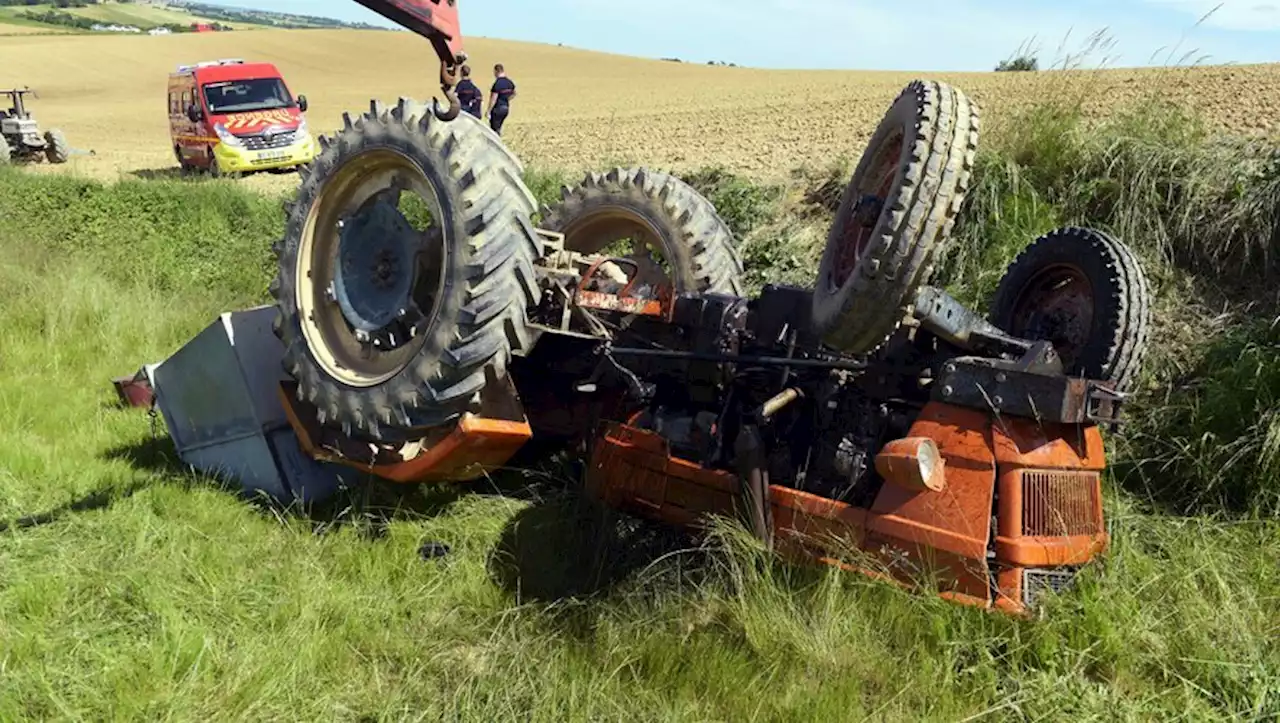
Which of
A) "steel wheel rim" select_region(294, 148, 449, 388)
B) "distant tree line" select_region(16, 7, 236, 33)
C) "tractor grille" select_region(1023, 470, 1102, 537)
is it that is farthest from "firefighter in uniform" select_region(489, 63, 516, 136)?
"distant tree line" select_region(16, 7, 236, 33)

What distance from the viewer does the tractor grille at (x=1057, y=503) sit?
2.99m

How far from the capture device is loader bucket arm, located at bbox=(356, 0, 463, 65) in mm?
3256

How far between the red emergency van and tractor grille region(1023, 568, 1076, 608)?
16.8 m

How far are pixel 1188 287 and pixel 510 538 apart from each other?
3.85 meters

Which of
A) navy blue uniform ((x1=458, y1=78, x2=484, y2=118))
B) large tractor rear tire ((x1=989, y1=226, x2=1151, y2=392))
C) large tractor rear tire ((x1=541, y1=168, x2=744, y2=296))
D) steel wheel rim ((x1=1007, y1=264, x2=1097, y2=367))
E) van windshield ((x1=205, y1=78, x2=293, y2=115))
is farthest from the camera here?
van windshield ((x1=205, y1=78, x2=293, y2=115))

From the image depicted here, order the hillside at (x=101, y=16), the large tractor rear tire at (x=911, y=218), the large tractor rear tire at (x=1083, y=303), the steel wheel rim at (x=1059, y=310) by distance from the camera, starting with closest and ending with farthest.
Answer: the large tractor rear tire at (x=911, y=218) → the large tractor rear tire at (x=1083, y=303) → the steel wheel rim at (x=1059, y=310) → the hillside at (x=101, y=16)

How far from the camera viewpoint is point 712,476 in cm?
371

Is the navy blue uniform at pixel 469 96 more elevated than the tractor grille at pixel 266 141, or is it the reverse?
the navy blue uniform at pixel 469 96

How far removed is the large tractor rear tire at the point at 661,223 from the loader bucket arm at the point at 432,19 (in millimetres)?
1877

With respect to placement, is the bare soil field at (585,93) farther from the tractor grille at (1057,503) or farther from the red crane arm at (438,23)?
the red crane arm at (438,23)

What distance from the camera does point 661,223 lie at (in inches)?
202

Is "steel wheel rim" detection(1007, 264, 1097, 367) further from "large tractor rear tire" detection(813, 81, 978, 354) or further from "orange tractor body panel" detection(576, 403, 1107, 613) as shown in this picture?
"large tractor rear tire" detection(813, 81, 978, 354)

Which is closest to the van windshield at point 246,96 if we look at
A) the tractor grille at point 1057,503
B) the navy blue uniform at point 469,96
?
the navy blue uniform at point 469,96

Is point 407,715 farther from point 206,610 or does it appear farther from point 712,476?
point 712,476
